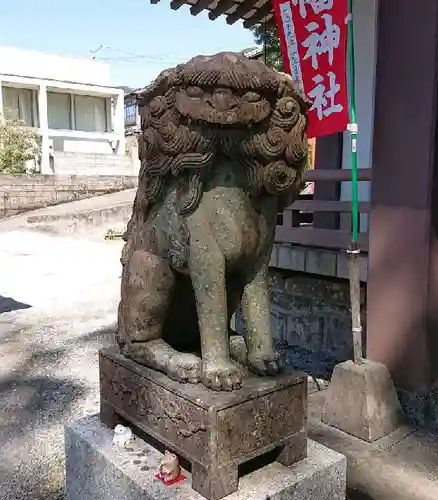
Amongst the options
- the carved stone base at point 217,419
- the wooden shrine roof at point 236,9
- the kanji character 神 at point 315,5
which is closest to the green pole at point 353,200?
the kanji character 神 at point 315,5

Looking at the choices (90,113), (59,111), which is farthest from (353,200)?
(90,113)

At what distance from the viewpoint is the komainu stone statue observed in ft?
4.79

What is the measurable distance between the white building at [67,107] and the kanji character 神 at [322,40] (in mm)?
16380

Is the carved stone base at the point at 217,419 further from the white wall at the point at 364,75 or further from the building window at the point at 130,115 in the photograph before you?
the building window at the point at 130,115

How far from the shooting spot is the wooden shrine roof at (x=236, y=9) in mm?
4488

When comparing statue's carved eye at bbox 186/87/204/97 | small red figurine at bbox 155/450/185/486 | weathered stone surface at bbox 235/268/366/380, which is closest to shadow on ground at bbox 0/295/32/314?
weathered stone surface at bbox 235/268/366/380

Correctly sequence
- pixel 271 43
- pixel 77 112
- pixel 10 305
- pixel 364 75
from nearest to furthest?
pixel 364 75
pixel 10 305
pixel 271 43
pixel 77 112

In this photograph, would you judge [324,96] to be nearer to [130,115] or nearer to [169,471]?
[169,471]

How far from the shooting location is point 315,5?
3043 millimetres

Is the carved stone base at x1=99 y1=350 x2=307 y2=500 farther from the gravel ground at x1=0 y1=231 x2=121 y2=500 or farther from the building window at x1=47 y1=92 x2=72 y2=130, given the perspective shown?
the building window at x1=47 y1=92 x2=72 y2=130

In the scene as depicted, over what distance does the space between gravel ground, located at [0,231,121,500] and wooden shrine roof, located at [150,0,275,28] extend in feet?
9.77

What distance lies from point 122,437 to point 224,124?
3.87 ft

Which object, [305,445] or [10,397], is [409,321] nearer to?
[305,445]

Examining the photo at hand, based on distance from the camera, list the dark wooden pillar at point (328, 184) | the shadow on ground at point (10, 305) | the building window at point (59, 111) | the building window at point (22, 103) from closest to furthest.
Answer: the dark wooden pillar at point (328, 184) < the shadow on ground at point (10, 305) < the building window at point (22, 103) < the building window at point (59, 111)
